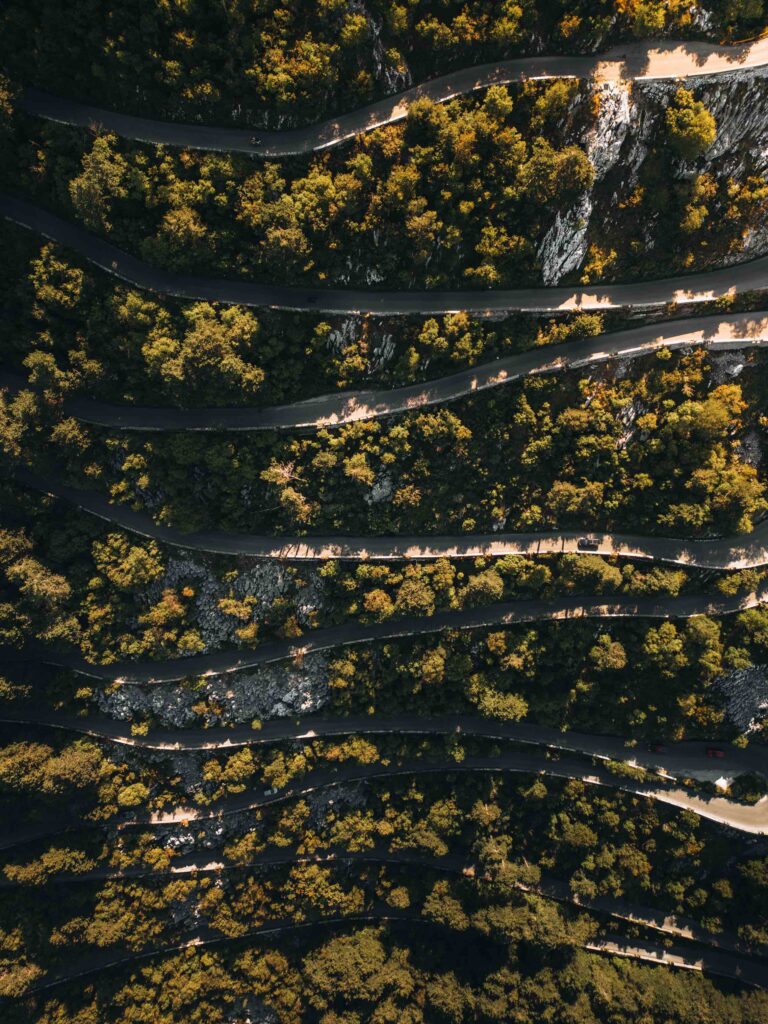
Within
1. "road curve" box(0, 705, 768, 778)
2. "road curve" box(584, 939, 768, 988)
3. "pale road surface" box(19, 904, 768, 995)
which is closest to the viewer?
"road curve" box(0, 705, 768, 778)

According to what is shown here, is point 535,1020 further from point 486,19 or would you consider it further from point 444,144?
point 486,19

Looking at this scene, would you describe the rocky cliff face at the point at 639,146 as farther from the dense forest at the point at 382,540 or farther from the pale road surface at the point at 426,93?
the pale road surface at the point at 426,93

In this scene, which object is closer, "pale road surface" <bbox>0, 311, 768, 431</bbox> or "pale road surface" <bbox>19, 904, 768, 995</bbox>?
"pale road surface" <bbox>0, 311, 768, 431</bbox>

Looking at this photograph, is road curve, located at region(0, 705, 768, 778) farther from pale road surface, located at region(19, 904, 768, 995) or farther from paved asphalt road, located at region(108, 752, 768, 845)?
pale road surface, located at region(19, 904, 768, 995)

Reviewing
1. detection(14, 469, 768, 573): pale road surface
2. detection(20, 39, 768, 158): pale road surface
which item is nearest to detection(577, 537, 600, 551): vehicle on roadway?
detection(14, 469, 768, 573): pale road surface

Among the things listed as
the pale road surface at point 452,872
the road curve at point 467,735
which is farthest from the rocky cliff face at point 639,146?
the pale road surface at point 452,872

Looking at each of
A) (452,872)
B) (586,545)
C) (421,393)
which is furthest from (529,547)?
(452,872)

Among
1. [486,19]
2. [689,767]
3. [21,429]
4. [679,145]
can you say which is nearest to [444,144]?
[486,19]
